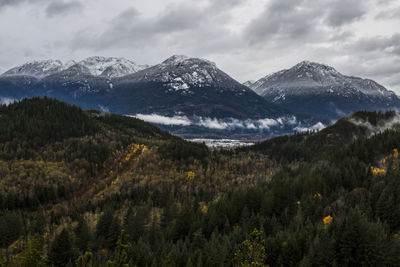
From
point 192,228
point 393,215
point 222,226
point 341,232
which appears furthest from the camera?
point 222,226

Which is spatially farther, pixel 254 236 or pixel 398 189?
pixel 398 189

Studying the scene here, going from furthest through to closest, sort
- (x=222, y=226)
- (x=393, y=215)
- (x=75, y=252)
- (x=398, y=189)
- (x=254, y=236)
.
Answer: (x=222, y=226), (x=398, y=189), (x=75, y=252), (x=393, y=215), (x=254, y=236)

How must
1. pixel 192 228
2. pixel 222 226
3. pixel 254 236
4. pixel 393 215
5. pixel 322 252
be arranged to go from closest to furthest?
1. pixel 254 236
2. pixel 322 252
3. pixel 393 215
4. pixel 192 228
5. pixel 222 226

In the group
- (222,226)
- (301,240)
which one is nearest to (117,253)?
(301,240)

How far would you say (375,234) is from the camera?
10756 centimetres

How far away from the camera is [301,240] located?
120m

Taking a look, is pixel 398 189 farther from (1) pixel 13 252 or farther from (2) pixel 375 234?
(1) pixel 13 252

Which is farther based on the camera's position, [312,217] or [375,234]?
[312,217]

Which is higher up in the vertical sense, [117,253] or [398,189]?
[117,253]

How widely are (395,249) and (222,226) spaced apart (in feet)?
320

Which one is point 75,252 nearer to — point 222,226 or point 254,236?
point 222,226

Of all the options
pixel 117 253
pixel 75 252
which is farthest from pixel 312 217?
pixel 117 253

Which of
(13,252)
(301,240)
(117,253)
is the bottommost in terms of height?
(13,252)

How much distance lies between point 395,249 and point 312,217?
227ft
